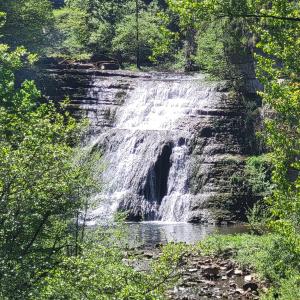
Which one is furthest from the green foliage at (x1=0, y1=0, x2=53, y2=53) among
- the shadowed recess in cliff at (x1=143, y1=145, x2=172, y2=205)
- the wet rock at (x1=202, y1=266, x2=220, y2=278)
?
the wet rock at (x1=202, y1=266, x2=220, y2=278)

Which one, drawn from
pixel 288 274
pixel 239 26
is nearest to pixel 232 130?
pixel 239 26

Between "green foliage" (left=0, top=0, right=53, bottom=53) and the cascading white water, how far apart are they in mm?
11789

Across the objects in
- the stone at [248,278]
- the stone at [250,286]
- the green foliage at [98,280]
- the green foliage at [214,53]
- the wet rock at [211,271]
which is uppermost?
the green foliage at [214,53]

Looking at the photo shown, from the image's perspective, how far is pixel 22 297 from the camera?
827 cm

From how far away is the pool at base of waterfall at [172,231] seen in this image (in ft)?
78.4

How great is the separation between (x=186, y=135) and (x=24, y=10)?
21.5 metres

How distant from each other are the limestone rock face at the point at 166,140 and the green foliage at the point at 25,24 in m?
5.13

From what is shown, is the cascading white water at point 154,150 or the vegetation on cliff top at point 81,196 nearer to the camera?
the vegetation on cliff top at point 81,196

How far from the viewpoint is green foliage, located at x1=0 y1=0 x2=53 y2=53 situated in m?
46.1

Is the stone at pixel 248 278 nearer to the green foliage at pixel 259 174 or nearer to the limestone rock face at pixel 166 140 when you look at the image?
the limestone rock face at pixel 166 140

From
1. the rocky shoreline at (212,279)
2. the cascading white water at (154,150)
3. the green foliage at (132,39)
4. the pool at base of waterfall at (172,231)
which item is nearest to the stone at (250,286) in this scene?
the rocky shoreline at (212,279)

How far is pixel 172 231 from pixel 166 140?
894cm

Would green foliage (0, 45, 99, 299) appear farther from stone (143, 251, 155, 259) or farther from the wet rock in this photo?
stone (143, 251, 155, 259)

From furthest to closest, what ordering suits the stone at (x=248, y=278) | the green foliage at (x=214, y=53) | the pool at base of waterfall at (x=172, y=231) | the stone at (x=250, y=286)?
the green foliage at (x=214, y=53), the pool at base of waterfall at (x=172, y=231), the stone at (x=248, y=278), the stone at (x=250, y=286)
